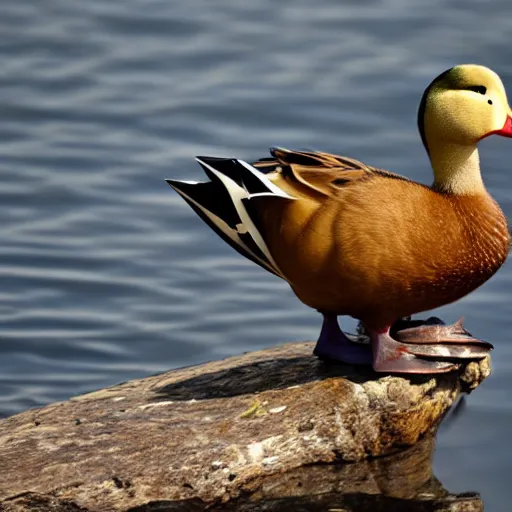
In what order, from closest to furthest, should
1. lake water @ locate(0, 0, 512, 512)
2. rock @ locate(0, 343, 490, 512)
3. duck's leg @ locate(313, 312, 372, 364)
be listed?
rock @ locate(0, 343, 490, 512) → duck's leg @ locate(313, 312, 372, 364) → lake water @ locate(0, 0, 512, 512)

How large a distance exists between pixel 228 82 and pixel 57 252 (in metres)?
2.62

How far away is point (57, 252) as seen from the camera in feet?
28.7

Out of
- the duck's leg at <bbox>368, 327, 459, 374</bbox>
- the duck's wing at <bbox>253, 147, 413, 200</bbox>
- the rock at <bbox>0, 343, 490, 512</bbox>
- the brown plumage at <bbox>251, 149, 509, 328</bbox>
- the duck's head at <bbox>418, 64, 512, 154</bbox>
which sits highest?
the duck's head at <bbox>418, 64, 512, 154</bbox>

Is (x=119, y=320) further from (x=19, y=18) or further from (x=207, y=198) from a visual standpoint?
(x=19, y=18)

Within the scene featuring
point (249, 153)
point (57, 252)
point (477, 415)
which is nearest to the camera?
point (477, 415)

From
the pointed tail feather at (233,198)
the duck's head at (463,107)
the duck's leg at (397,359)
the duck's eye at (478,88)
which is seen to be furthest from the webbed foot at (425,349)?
the duck's eye at (478,88)

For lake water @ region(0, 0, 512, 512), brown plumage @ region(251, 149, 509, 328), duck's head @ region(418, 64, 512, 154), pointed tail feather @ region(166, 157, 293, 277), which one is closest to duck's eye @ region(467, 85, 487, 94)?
duck's head @ region(418, 64, 512, 154)

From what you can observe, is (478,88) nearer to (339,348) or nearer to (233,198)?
(233,198)

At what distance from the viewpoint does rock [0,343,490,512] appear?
539 centimetres

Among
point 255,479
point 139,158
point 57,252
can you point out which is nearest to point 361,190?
point 255,479

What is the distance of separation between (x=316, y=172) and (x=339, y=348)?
81cm

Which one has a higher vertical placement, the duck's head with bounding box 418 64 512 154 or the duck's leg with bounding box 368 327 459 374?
the duck's head with bounding box 418 64 512 154

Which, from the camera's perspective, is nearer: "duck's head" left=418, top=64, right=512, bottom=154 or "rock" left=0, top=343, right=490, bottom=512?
"rock" left=0, top=343, right=490, bottom=512

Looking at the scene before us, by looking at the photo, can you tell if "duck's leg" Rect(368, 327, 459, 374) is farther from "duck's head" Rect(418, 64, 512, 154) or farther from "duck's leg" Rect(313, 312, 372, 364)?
"duck's head" Rect(418, 64, 512, 154)
